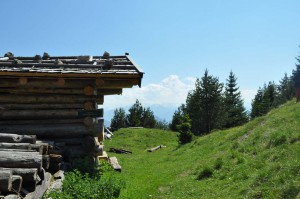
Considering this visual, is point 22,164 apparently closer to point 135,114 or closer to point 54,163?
point 54,163

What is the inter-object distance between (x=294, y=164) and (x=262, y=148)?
384 cm

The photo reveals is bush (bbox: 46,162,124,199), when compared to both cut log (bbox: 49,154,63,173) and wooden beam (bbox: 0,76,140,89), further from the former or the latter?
wooden beam (bbox: 0,76,140,89)

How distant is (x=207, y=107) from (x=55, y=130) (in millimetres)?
38867

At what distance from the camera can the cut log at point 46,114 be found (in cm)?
1164

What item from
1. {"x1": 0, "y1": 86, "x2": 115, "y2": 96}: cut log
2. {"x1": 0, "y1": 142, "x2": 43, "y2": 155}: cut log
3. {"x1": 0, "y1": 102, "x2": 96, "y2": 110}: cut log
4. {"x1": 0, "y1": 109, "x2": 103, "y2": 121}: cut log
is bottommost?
{"x1": 0, "y1": 142, "x2": 43, "y2": 155}: cut log

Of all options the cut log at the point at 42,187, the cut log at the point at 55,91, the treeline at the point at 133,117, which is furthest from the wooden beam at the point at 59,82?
the treeline at the point at 133,117

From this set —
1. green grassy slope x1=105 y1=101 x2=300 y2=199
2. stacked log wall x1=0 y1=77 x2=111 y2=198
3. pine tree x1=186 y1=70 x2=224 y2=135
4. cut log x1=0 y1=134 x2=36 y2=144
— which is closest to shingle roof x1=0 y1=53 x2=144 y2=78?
stacked log wall x1=0 y1=77 x2=111 y2=198

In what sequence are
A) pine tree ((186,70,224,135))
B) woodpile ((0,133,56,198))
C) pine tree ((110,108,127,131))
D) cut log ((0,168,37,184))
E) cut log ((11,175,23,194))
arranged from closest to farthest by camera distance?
woodpile ((0,133,56,198)), cut log ((11,175,23,194)), cut log ((0,168,37,184)), pine tree ((186,70,224,135)), pine tree ((110,108,127,131))

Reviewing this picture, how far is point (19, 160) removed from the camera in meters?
7.34

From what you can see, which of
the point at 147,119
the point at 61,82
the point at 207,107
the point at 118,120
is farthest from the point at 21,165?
the point at 147,119

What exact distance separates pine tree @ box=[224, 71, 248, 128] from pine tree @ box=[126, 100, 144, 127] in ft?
45.5

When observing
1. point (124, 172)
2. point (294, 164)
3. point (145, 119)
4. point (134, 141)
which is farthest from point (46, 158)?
point (145, 119)

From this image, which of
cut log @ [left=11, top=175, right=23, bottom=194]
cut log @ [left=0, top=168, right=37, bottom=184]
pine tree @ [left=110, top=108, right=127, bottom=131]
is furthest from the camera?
pine tree @ [left=110, top=108, right=127, bottom=131]

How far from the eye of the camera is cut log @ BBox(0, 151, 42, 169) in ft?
23.9
